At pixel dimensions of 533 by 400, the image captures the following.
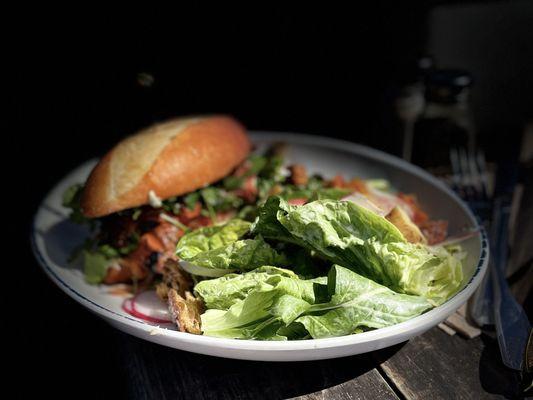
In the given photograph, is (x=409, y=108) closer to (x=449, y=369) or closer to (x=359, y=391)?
(x=449, y=369)

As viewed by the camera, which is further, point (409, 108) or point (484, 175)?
point (409, 108)

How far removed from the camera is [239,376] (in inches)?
58.0

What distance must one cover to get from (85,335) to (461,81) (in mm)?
2097

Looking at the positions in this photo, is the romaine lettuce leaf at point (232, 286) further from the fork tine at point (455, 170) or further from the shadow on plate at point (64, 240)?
the fork tine at point (455, 170)

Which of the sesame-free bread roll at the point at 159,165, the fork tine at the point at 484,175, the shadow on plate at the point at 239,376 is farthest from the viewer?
the fork tine at the point at 484,175

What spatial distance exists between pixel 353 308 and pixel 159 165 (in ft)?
3.59

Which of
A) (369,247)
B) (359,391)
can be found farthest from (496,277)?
(359,391)

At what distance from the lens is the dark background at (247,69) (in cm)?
337

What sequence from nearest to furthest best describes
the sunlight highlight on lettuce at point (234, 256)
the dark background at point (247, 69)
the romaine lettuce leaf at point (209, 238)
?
the sunlight highlight on lettuce at point (234, 256), the romaine lettuce leaf at point (209, 238), the dark background at point (247, 69)

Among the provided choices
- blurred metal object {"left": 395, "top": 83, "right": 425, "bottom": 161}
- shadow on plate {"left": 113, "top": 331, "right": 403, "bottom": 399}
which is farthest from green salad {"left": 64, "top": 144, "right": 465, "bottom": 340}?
blurred metal object {"left": 395, "top": 83, "right": 425, "bottom": 161}

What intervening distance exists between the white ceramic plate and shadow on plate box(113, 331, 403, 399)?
0.14 metres

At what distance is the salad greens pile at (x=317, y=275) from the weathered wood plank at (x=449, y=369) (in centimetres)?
18

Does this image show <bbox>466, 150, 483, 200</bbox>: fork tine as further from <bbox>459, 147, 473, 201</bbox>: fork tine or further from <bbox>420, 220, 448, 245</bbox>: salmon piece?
<bbox>420, 220, 448, 245</bbox>: salmon piece

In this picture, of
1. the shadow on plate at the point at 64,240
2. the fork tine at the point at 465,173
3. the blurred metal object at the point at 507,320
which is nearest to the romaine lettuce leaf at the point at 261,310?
the blurred metal object at the point at 507,320
